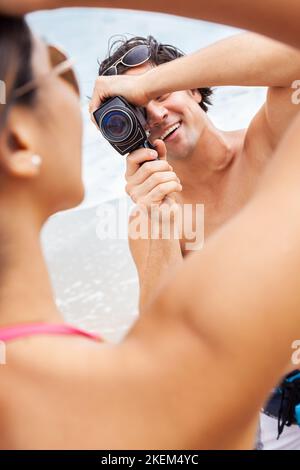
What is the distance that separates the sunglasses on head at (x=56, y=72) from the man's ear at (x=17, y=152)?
0.8 inches

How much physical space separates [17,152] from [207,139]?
5.12ft

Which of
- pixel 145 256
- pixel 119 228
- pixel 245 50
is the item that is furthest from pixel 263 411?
pixel 119 228

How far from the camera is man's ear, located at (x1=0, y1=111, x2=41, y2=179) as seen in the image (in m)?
0.45

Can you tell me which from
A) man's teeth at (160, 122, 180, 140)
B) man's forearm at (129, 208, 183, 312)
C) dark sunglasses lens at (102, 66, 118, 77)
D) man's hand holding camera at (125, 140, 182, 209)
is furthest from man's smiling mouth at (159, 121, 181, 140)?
man's hand holding camera at (125, 140, 182, 209)

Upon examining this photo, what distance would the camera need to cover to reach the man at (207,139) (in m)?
1.25

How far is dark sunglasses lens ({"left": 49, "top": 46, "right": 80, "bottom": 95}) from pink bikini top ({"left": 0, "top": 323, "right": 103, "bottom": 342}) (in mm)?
176

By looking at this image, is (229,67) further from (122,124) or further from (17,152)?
(17,152)

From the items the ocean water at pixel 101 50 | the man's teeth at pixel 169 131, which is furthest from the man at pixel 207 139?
the ocean water at pixel 101 50

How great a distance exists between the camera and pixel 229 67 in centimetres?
123

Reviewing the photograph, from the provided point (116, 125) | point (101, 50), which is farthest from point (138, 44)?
point (101, 50)

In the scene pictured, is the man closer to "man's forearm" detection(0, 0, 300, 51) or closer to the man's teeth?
the man's teeth

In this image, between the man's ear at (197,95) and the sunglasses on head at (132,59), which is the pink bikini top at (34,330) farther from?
the man's ear at (197,95)

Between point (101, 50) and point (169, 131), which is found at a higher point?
point (101, 50)
